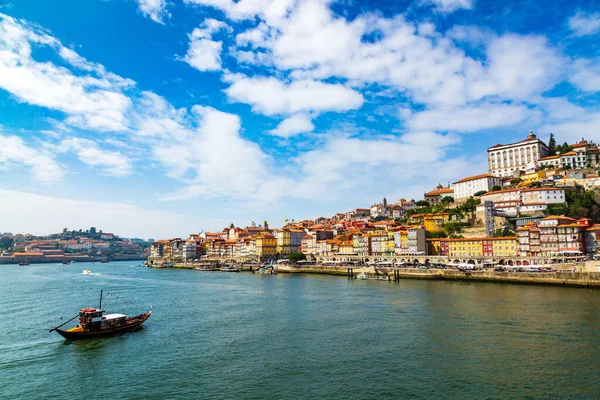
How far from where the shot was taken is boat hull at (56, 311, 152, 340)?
2137cm

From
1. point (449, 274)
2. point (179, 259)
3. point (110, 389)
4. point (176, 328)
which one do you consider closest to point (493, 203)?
point (449, 274)

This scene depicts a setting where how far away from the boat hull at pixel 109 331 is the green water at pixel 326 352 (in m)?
0.61

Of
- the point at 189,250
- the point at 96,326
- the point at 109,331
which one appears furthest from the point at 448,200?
the point at 189,250

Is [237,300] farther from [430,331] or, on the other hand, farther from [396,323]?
[430,331]

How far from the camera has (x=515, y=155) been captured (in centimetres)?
7994

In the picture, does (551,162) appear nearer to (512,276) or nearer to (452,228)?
(452,228)

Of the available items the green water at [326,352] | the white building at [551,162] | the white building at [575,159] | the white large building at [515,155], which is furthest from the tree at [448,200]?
the green water at [326,352]

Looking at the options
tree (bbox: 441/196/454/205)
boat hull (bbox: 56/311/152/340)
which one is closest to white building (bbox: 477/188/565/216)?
tree (bbox: 441/196/454/205)

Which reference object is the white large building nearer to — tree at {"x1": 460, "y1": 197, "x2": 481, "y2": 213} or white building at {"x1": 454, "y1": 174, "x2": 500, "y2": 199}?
white building at {"x1": 454, "y1": 174, "x2": 500, "y2": 199}

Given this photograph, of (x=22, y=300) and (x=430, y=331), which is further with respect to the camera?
(x=22, y=300)

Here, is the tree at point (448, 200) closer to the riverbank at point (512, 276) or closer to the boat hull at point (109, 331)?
the riverbank at point (512, 276)

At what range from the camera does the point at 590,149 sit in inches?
2795

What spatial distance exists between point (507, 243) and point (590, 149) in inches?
1387

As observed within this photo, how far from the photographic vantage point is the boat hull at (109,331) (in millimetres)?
21367
